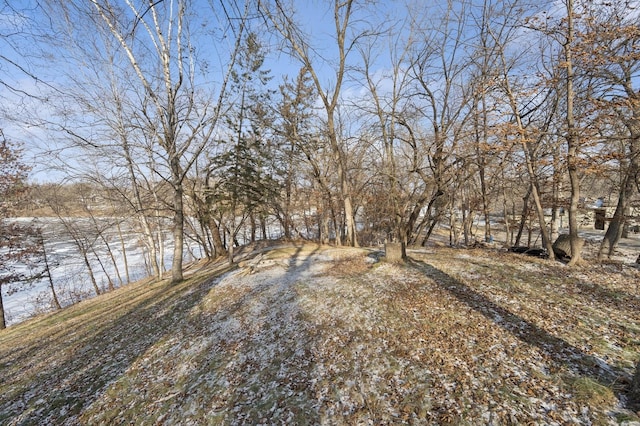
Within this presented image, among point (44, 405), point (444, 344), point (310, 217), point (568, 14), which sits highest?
point (568, 14)

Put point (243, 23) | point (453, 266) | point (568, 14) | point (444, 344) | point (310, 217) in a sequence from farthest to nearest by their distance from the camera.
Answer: point (310, 217), point (453, 266), point (568, 14), point (444, 344), point (243, 23)

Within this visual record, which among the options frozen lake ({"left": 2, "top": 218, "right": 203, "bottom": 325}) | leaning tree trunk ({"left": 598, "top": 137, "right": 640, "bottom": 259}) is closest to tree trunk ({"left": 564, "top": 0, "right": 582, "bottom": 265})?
leaning tree trunk ({"left": 598, "top": 137, "right": 640, "bottom": 259})

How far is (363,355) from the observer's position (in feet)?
12.8

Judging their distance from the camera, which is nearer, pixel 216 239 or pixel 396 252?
pixel 396 252

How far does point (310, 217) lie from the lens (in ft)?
70.8

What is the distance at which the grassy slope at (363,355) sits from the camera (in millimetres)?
2949

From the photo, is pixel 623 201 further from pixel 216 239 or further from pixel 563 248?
pixel 216 239

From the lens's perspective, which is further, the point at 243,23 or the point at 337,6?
the point at 337,6

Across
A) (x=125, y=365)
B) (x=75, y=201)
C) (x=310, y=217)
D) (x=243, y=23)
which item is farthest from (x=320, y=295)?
(x=75, y=201)

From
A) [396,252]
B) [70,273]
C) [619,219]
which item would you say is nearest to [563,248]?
[619,219]

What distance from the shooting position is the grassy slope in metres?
2.95

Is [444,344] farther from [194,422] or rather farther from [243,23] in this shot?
[243,23]

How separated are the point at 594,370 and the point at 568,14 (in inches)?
302

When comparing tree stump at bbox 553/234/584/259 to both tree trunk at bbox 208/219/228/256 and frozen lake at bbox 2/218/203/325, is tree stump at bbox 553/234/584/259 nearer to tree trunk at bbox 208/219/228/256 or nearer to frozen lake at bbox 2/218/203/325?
tree trunk at bbox 208/219/228/256
